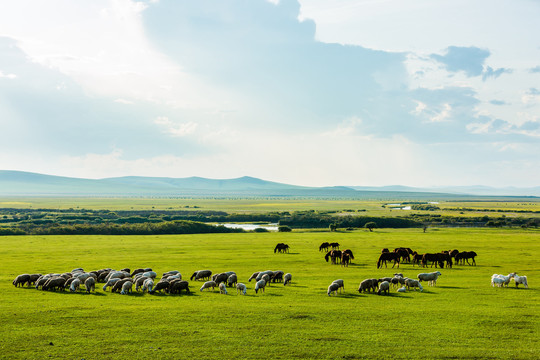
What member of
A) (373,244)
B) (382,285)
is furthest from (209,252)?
(382,285)

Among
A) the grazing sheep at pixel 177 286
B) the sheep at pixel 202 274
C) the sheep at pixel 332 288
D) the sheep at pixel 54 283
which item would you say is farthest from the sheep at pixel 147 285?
the sheep at pixel 332 288

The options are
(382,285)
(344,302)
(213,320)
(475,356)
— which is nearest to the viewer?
(475,356)

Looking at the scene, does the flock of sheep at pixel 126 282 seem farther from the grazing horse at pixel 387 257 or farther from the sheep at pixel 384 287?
the grazing horse at pixel 387 257

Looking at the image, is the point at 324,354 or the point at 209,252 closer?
the point at 324,354

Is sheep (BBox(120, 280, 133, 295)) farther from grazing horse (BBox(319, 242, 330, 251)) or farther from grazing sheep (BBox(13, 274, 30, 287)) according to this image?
grazing horse (BBox(319, 242, 330, 251))

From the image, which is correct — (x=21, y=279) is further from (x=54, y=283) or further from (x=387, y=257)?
(x=387, y=257)

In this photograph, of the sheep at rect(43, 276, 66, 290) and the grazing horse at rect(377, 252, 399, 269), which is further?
the grazing horse at rect(377, 252, 399, 269)

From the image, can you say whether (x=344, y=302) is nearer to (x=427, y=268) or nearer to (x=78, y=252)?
(x=427, y=268)

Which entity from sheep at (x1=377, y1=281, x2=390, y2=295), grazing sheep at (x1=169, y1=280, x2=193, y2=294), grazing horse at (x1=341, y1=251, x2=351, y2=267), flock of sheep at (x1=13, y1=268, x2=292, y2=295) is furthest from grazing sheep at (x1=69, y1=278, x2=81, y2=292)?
grazing horse at (x1=341, y1=251, x2=351, y2=267)

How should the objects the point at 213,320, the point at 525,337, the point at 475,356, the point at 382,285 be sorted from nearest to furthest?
the point at 475,356
the point at 525,337
the point at 213,320
the point at 382,285

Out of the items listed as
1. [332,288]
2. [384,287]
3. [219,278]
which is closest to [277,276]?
[219,278]

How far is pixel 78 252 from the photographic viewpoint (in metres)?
40.4

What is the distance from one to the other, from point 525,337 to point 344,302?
6.97 metres

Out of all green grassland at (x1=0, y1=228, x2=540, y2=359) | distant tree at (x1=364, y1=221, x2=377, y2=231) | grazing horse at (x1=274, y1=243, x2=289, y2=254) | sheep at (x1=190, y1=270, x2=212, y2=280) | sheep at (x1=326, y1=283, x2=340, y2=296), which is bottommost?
distant tree at (x1=364, y1=221, x2=377, y2=231)
